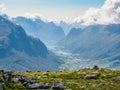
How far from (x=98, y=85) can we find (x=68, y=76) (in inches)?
1393

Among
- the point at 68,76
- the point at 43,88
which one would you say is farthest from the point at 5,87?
the point at 68,76

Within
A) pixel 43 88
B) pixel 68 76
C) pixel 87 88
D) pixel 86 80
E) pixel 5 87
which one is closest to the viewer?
pixel 5 87

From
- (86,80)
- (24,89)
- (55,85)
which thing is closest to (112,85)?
(86,80)

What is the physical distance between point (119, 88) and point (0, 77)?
150 ft

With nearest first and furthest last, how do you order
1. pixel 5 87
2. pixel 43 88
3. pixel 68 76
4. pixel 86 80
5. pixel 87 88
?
1. pixel 5 87
2. pixel 43 88
3. pixel 87 88
4. pixel 86 80
5. pixel 68 76

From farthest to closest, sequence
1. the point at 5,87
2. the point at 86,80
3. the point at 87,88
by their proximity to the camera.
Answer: the point at 86,80
the point at 87,88
the point at 5,87

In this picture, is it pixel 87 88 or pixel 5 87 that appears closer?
pixel 5 87

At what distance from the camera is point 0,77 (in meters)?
128

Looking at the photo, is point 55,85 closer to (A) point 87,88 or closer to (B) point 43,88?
(B) point 43,88

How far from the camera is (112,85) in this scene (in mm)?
145875

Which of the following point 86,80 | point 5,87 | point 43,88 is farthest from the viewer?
point 86,80

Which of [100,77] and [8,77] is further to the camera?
[100,77]

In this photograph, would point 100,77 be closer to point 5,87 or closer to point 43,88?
point 43,88

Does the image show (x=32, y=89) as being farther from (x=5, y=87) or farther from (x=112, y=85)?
(x=112, y=85)
